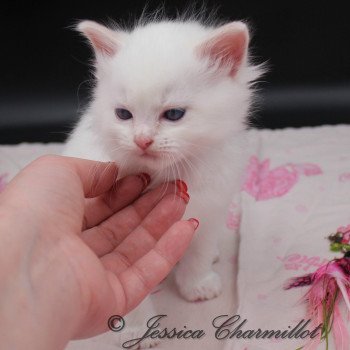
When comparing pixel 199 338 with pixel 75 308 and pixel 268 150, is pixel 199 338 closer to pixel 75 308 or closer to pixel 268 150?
pixel 75 308

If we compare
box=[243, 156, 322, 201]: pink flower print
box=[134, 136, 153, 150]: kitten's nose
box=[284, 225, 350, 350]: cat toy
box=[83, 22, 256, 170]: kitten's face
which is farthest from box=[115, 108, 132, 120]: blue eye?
Result: box=[243, 156, 322, 201]: pink flower print

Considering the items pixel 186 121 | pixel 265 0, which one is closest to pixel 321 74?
pixel 265 0

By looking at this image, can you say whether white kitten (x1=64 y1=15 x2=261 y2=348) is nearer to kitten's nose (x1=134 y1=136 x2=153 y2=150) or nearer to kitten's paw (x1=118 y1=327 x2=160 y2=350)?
kitten's nose (x1=134 y1=136 x2=153 y2=150)

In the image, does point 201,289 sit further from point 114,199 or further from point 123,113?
point 123,113

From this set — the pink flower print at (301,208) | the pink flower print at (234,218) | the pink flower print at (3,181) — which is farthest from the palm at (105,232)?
the pink flower print at (3,181)

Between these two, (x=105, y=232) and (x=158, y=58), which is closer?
(x=158, y=58)

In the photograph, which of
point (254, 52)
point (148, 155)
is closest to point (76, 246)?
point (148, 155)
